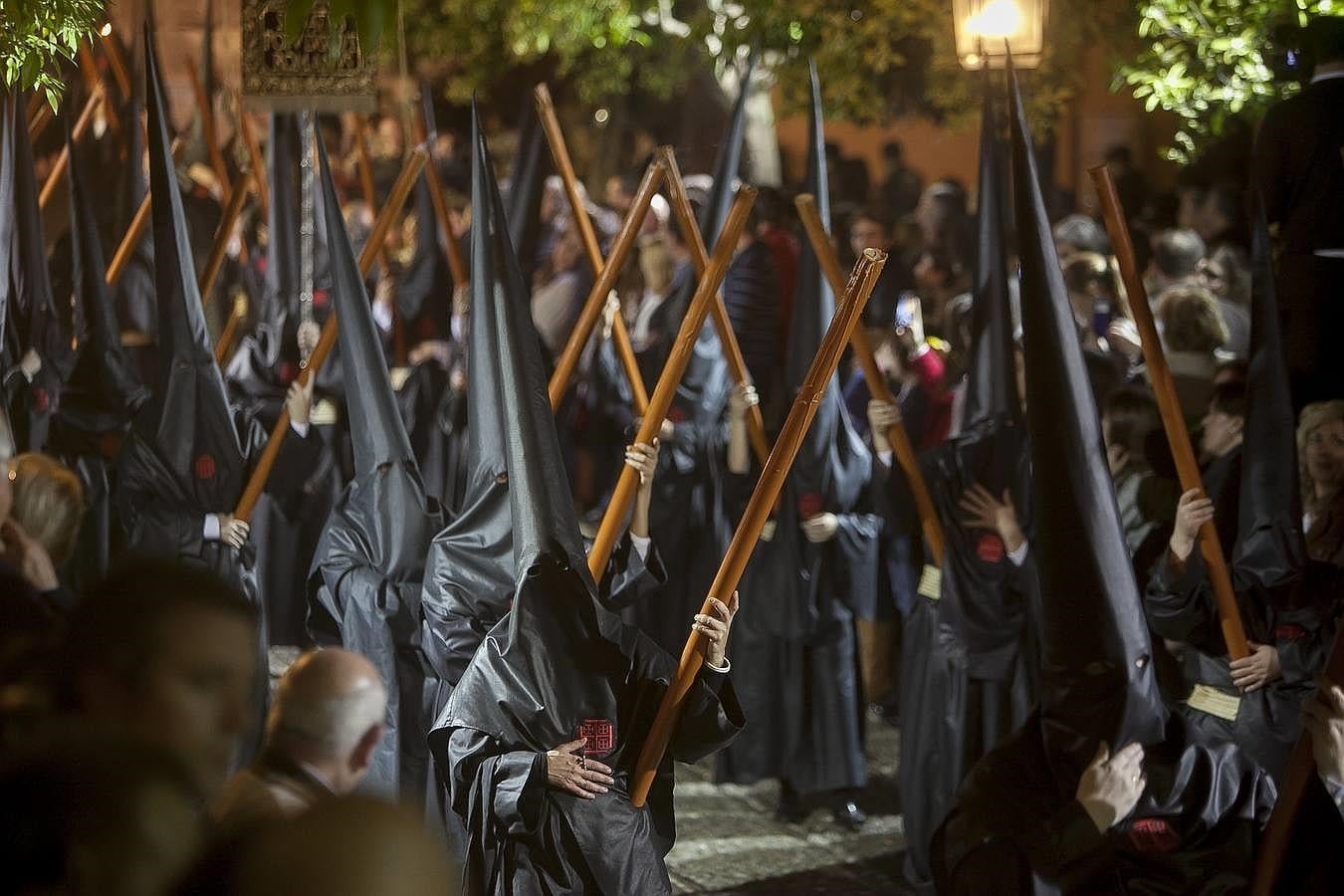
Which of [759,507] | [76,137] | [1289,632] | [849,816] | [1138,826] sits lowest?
[849,816]

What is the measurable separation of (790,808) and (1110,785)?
315 cm

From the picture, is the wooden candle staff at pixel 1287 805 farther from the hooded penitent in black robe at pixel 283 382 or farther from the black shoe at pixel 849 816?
the hooded penitent in black robe at pixel 283 382

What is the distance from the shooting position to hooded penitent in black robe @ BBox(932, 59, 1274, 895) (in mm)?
4434

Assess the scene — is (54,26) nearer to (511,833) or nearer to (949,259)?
(511,833)

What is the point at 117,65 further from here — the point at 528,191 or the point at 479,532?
the point at 479,532

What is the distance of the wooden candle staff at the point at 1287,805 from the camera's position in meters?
4.39

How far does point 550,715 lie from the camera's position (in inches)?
171

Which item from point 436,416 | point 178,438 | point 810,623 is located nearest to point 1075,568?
point 810,623

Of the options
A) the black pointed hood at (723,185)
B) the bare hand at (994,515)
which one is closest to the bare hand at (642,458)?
the bare hand at (994,515)

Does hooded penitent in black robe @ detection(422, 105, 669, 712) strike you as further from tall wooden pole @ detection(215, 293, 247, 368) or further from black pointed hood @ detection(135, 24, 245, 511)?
tall wooden pole @ detection(215, 293, 247, 368)

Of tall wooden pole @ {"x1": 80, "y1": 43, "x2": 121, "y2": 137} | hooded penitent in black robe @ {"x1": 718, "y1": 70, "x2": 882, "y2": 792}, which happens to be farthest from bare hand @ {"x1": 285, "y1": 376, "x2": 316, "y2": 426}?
tall wooden pole @ {"x1": 80, "y1": 43, "x2": 121, "y2": 137}

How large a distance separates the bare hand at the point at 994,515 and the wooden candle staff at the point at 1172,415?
90cm

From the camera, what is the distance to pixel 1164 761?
4555 millimetres

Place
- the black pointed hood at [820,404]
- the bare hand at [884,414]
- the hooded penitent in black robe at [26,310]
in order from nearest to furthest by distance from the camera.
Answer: the hooded penitent in black robe at [26,310]
the bare hand at [884,414]
the black pointed hood at [820,404]
